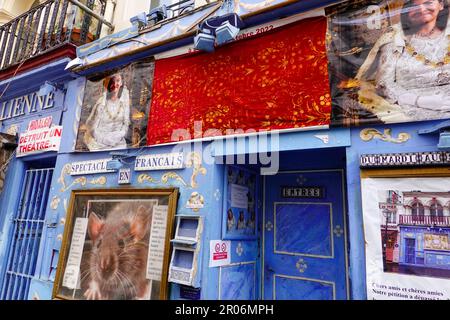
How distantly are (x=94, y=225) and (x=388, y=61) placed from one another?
445 cm

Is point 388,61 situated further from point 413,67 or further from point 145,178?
point 145,178

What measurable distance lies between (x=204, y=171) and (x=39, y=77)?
4539mm

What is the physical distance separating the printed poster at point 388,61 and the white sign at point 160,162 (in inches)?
81.7

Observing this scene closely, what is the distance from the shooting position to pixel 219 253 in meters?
3.78

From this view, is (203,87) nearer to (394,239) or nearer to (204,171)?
(204,171)

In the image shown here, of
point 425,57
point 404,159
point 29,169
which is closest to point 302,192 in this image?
point 404,159

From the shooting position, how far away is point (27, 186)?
6.22m

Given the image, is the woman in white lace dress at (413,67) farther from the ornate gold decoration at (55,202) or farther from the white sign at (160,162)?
the ornate gold decoration at (55,202)

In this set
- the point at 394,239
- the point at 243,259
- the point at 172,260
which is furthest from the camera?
the point at 243,259

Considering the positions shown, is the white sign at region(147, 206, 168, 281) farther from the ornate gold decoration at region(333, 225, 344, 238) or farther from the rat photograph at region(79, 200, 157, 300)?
the ornate gold decoration at region(333, 225, 344, 238)

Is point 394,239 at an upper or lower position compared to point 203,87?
lower

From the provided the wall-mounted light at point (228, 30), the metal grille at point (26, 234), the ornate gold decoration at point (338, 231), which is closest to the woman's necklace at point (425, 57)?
the wall-mounted light at point (228, 30)

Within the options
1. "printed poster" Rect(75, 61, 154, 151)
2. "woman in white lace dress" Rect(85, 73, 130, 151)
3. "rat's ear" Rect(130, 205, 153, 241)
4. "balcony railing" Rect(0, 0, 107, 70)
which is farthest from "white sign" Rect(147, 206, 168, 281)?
"balcony railing" Rect(0, 0, 107, 70)

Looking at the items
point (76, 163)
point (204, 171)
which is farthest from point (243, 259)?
point (76, 163)
